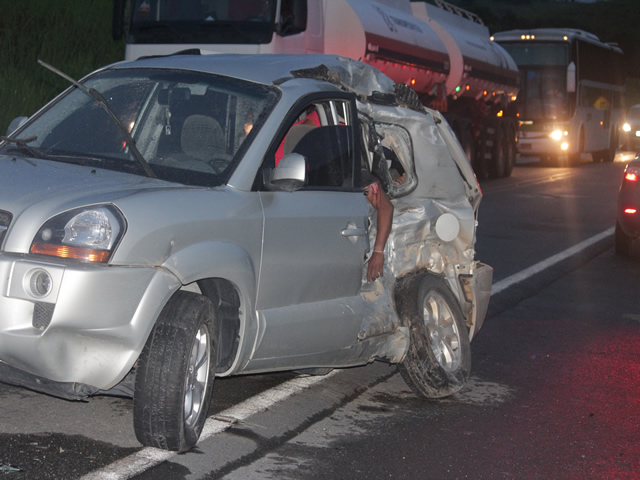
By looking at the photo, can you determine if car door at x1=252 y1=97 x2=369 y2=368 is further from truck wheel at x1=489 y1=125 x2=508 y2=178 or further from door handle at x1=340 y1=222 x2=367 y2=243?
truck wheel at x1=489 y1=125 x2=508 y2=178

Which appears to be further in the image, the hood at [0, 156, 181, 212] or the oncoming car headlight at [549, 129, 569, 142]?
the oncoming car headlight at [549, 129, 569, 142]

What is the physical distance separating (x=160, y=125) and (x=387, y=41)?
14.5 meters

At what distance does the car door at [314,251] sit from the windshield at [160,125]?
0.26 meters

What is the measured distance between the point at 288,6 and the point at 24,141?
33.1 feet

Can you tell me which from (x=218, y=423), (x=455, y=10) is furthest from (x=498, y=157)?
(x=218, y=423)

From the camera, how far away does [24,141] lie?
588 cm

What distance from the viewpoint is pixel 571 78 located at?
118 feet

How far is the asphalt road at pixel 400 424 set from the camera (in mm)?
5004

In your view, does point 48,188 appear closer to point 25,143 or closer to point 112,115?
point 112,115

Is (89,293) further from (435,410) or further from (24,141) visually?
(435,410)

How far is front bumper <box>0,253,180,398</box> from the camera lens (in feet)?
15.0

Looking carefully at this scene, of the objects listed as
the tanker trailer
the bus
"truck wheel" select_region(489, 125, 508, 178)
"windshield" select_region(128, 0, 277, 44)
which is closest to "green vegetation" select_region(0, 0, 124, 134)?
"windshield" select_region(128, 0, 277, 44)

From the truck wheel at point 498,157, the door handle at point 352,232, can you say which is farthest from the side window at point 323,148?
the truck wheel at point 498,157

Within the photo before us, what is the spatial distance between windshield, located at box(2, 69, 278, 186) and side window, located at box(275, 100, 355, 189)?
1.07ft
